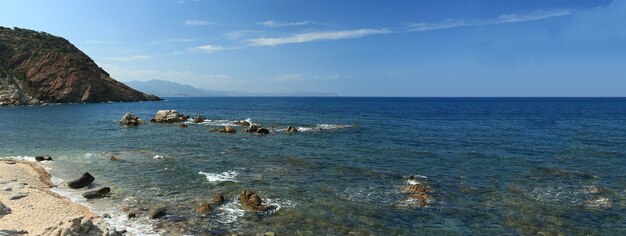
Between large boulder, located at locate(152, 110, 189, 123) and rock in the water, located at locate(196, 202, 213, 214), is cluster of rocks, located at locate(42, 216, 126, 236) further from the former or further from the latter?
large boulder, located at locate(152, 110, 189, 123)

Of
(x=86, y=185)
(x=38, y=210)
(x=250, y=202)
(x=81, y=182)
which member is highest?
(x=250, y=202)

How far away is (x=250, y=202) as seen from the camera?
78.1 feet

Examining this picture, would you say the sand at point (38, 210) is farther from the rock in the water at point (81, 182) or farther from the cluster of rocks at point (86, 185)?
the rock in the water at point (81, 182)

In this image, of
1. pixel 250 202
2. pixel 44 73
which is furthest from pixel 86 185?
pixel 44 73

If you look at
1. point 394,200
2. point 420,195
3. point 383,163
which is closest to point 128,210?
point 394,200

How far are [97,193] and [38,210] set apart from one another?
4063 mm

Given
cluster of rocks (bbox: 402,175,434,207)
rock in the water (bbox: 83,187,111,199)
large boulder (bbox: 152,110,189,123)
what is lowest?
rock in the water (bbox: 83,187,111,199)

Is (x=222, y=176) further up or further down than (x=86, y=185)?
further up

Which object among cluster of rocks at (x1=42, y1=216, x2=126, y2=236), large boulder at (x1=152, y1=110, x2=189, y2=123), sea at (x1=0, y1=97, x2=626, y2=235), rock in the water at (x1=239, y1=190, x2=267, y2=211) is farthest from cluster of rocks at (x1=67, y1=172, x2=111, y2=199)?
large boulder at (x1=152, y1=110, x2=189, y2=123)

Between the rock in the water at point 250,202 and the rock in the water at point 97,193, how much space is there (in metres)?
9.91

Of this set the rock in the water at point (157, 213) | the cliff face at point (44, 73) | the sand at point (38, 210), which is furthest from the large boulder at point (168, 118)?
the cliff face at point (44, 73)

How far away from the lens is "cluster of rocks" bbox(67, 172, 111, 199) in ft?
84.6

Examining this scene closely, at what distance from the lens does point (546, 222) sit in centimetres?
2133

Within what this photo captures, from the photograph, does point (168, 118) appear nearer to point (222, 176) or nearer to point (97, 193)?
point (222, 176)
